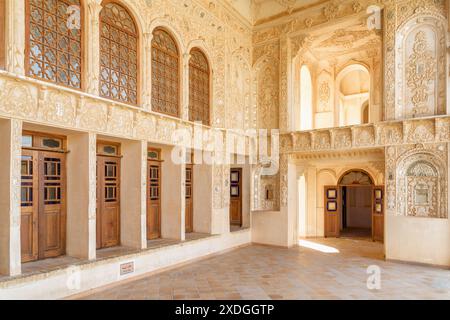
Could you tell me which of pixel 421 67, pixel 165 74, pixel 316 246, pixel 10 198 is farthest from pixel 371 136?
pixel 10 198

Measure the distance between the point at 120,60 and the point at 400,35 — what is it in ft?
23.8

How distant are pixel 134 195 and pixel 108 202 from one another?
61 cm

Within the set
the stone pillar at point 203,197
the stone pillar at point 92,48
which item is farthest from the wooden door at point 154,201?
the stone pillar at point 92,48

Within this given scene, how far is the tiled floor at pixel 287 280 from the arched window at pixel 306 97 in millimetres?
5242

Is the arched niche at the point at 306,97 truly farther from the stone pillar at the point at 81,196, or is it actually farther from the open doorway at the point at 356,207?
the stone pillar at the point at 81,196

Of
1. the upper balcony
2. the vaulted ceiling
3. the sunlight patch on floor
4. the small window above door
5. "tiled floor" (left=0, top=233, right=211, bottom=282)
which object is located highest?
the vaulted ceiling

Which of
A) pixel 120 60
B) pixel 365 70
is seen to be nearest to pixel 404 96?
pixel 365 70

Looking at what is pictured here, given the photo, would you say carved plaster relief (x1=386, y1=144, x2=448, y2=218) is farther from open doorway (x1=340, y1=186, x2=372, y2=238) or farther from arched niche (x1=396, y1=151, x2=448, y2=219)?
open doorway (x1=340, y1=186, x2=372, y2=238)

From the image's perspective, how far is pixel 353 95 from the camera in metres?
13.5

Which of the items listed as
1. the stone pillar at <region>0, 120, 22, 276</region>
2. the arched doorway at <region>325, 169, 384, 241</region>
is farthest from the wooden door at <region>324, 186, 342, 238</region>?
the stone pillar at <region>0, 120, 22, 276</region>

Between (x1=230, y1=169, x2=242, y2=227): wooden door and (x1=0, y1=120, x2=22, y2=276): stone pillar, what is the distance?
7274 millimetres

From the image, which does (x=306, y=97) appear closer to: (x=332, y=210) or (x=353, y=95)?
(x=353, y=95)

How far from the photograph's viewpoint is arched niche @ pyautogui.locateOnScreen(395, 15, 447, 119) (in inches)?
321

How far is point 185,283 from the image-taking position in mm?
6660
